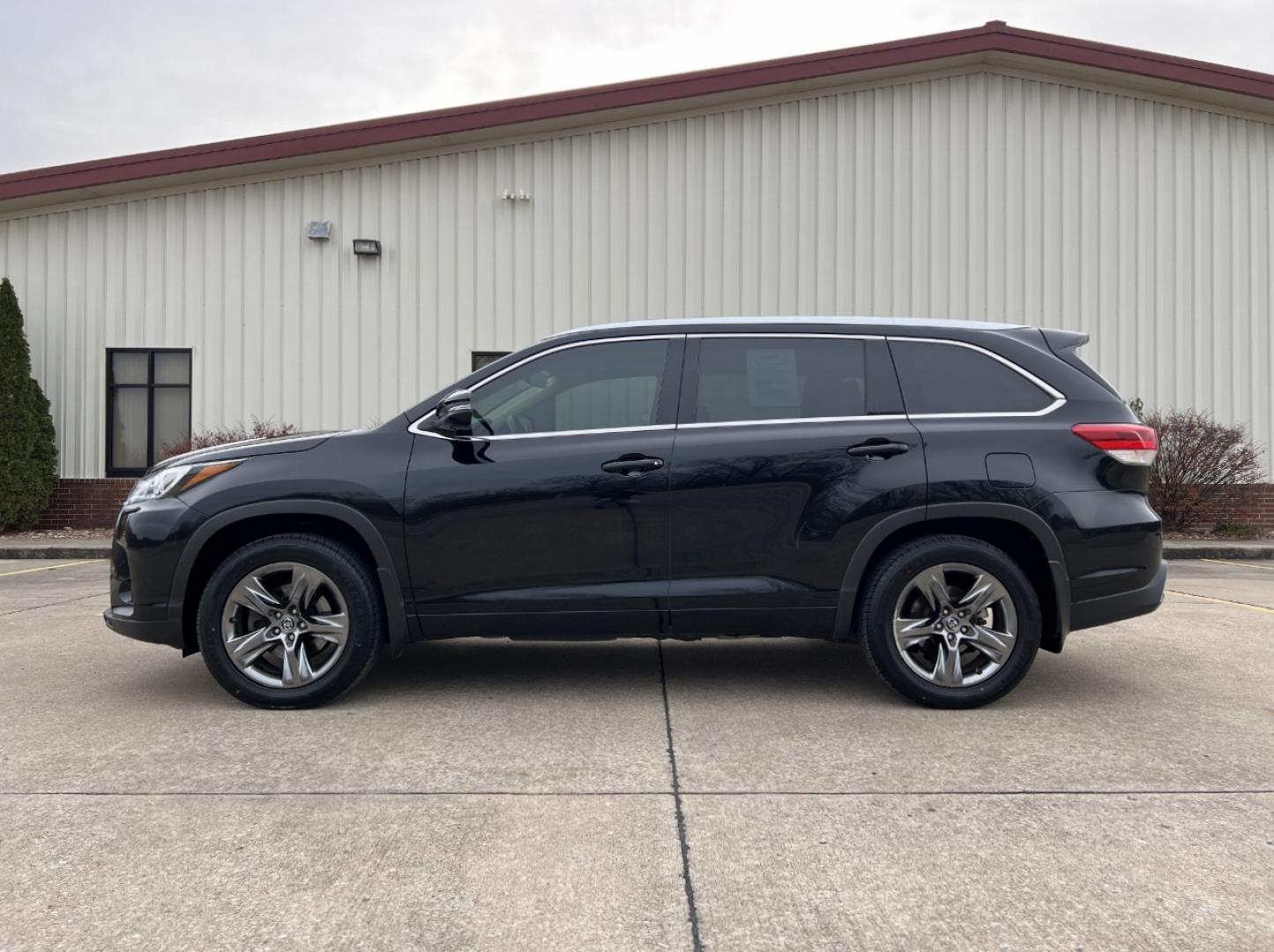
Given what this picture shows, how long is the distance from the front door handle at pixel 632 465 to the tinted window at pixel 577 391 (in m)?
0.21

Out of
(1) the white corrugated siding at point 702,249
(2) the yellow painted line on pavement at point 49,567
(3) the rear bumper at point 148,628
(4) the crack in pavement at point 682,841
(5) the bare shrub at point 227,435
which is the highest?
(1) the white corrugated siding at point 702,249

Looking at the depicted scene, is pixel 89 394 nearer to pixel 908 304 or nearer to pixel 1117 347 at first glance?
pixel 908 304

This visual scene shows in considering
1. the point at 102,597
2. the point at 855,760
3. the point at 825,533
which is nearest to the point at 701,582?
the point at 825,533

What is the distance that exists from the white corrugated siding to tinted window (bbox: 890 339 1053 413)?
10.8 meters

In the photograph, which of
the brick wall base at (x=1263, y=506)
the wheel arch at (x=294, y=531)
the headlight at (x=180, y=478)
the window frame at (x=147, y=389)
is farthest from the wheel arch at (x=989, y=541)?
the window frame at (x=147, y=389)

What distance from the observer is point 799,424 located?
5.03m

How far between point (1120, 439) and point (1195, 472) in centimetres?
1054

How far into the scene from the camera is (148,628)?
4945mm

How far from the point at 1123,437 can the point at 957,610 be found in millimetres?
1103

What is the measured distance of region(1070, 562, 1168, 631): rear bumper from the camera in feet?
16.0

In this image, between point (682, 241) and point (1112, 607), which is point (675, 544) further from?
point (682, 241)

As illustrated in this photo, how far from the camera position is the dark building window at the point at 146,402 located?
1587 cm

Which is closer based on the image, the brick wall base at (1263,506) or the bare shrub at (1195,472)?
the bare shrub at (1195,472)

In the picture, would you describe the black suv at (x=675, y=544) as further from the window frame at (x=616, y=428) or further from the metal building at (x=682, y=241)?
the metal building at (x=682, y=241)
